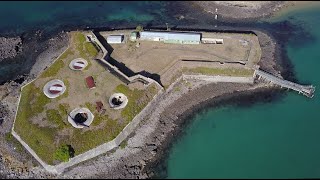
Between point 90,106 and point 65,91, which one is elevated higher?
point 65,91

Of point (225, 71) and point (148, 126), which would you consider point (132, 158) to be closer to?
point (148, 126)

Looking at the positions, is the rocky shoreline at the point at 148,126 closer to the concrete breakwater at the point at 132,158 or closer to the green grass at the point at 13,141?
the concrete breakwater at the point at 132,158

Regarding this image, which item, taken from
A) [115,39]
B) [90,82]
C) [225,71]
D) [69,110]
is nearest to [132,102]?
[90,82]

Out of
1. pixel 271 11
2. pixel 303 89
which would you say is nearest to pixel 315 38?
pixel 271 11

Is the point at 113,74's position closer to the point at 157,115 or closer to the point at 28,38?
the point at 157,115

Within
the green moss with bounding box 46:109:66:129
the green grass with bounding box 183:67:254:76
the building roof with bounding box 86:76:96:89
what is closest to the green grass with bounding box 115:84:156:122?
the building roof with bounding box 86:76:96:89
